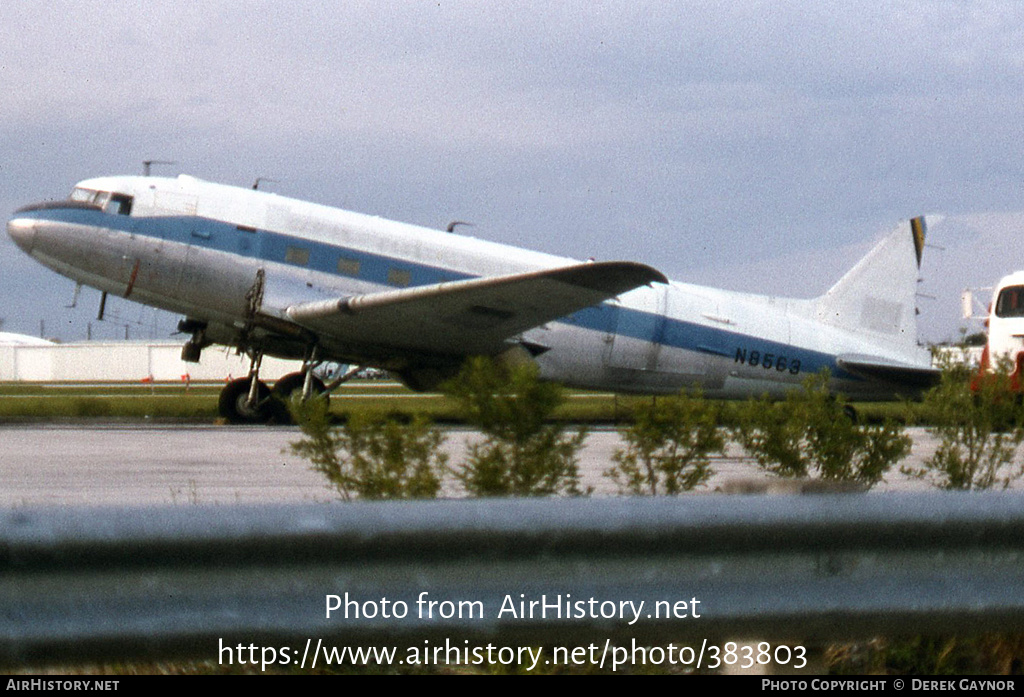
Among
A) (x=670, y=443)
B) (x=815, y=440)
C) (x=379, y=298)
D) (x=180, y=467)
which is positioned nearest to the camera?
(x=670, y=443)

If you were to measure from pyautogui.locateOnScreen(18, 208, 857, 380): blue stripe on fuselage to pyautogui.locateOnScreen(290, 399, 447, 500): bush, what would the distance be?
1081 cm

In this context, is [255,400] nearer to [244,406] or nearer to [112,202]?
[244,406]

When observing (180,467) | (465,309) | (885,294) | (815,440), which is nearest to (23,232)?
(465,309)

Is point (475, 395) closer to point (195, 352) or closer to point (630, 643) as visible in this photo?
point (630, 643)

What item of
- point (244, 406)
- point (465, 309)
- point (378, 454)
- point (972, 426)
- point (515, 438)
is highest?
point (465, 309)

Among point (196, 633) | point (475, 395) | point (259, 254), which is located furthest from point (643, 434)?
point (259, 254)

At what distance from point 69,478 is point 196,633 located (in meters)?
8.17

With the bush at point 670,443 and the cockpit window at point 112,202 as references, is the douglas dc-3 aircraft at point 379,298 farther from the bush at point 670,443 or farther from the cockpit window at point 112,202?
the bush at point 670,443

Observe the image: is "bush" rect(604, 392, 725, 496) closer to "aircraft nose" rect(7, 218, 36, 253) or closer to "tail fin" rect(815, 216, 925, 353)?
"aircraft nose" rect(7, 218, 36, 253)

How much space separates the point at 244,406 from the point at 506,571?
1561cm

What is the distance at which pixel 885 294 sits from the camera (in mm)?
21547

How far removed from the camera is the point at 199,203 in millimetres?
17562
